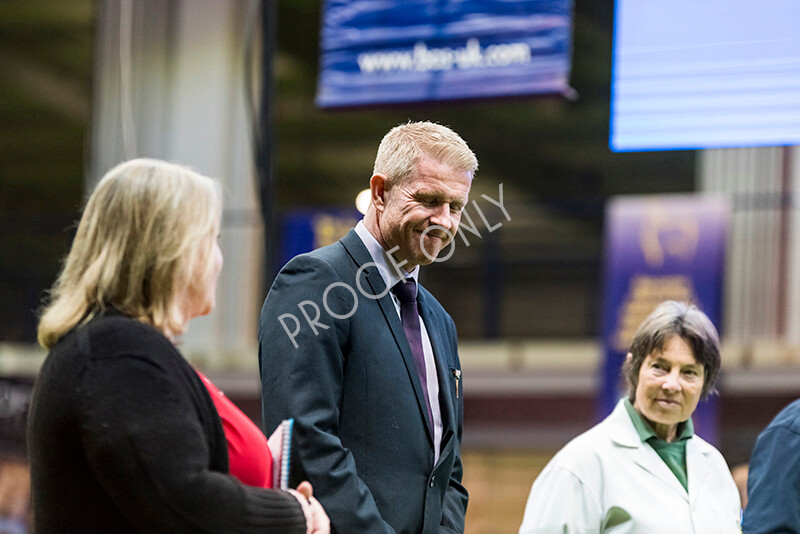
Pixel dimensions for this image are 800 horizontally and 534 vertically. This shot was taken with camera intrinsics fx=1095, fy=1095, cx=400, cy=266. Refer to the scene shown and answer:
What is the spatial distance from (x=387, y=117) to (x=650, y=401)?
37.1 feet

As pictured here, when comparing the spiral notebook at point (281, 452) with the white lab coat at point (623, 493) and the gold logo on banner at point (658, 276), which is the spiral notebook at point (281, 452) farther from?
the gold logo on banner at point (658, 276)

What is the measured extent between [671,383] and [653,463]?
0.25 m

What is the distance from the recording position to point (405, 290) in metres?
2.87

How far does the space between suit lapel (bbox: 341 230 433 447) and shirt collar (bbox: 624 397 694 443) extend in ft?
3.00

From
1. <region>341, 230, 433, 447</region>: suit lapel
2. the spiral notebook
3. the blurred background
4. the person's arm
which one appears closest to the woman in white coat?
the person's arm

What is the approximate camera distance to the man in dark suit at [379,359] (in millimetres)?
2516

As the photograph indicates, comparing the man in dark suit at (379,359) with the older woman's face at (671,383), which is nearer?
the man in dark suit at (379,359)

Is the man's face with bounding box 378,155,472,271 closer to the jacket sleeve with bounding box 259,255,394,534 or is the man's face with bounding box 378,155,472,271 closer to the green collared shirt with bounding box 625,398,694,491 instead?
the jacket sleeve with bounding box 259,255,394,534

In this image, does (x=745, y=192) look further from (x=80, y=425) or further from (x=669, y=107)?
(x=80, y=425)

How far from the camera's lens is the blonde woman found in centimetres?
190

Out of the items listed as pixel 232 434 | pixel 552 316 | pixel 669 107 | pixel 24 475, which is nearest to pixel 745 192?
pixel 669 107

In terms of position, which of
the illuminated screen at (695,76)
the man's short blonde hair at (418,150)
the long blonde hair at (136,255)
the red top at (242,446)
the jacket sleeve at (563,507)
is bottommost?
the jacket sleeve at (563,507)

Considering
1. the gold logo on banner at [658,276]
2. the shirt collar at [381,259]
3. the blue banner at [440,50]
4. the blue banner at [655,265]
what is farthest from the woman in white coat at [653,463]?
the gold logo on banner at [658,276]

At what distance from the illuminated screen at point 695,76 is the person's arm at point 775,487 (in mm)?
2345
